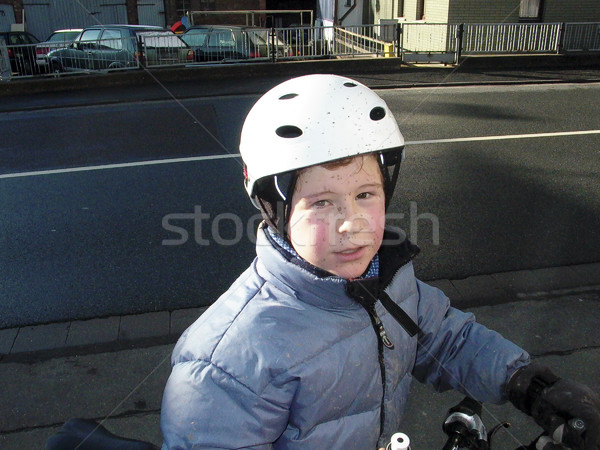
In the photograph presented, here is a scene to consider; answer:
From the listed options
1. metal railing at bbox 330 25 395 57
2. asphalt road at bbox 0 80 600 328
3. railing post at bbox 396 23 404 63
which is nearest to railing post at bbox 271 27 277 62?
metal railing at bbox 330 25 395 57

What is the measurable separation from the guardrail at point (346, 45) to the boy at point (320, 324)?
13.4 meters

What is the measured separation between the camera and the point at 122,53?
1412 centimetres

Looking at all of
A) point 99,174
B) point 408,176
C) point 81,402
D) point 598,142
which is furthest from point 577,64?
point 81,402

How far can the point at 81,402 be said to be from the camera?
3.15m

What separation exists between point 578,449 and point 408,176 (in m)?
5.38

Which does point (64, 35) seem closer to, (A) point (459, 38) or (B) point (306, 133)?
(A) point (459, 38)

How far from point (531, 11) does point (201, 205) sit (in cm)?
1680

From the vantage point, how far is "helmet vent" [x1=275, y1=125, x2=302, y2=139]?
5.57ft

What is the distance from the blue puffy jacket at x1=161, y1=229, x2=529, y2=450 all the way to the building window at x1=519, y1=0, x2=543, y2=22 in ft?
62.7

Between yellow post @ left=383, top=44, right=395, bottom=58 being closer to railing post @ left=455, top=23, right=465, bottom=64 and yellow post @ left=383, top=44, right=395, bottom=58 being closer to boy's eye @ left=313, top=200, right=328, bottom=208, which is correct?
railing post @ left=455, top=23, right=465, bottom=64

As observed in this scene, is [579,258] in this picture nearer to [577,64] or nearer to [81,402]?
[81,402]

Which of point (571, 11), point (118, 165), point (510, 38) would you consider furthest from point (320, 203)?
point (571, 11)

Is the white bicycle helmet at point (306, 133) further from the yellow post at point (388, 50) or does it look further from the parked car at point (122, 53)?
the yellow post at point (388, 50)

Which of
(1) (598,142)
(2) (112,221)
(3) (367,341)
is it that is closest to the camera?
(3) (367,341)
